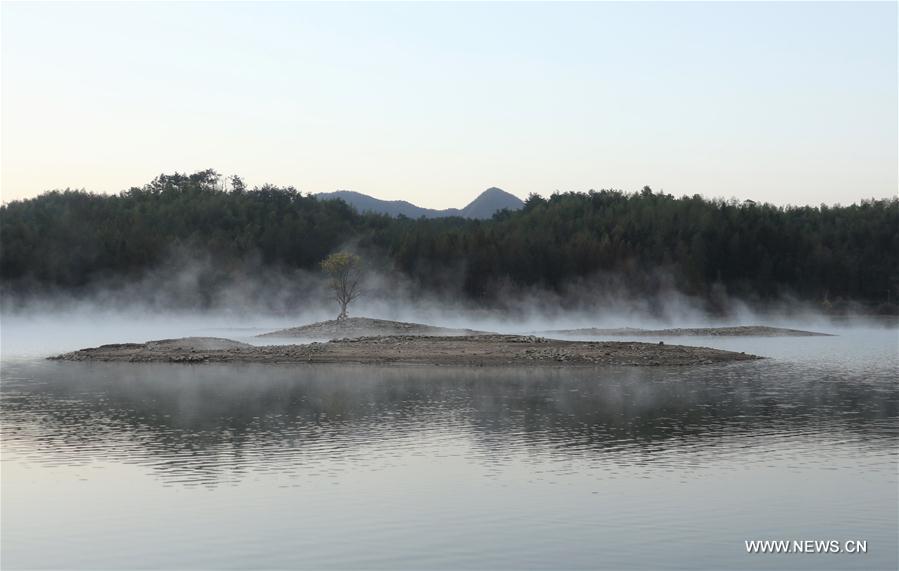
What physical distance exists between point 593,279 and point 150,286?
54478mm

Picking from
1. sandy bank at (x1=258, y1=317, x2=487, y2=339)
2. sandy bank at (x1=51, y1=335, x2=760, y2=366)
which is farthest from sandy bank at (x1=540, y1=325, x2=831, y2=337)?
sandy bank at (x1=51, y1=335, x2=760, y2=366)

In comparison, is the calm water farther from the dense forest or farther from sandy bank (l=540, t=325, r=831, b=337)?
the dense forest

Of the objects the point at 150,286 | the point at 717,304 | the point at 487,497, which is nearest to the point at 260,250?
the point at 150,286

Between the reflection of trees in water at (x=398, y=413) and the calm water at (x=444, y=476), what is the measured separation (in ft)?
0.51

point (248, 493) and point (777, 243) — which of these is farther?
point (777, 243)

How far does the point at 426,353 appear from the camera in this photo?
2501 inches

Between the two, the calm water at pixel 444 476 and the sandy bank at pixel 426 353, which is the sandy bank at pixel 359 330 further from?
the calm water at pixel 444 476

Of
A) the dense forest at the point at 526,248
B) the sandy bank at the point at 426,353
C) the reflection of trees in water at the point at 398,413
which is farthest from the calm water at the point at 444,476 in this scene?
the dense forest at the point at 526,248

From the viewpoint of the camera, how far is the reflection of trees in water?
27703 millimetres

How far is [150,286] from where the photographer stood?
132625 millimetres

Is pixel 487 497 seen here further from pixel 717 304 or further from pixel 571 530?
pixel 717 304

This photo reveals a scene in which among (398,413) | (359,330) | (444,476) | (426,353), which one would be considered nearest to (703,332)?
(359,330)

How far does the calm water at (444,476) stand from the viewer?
57.6ft

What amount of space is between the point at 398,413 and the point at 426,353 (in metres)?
28.1
